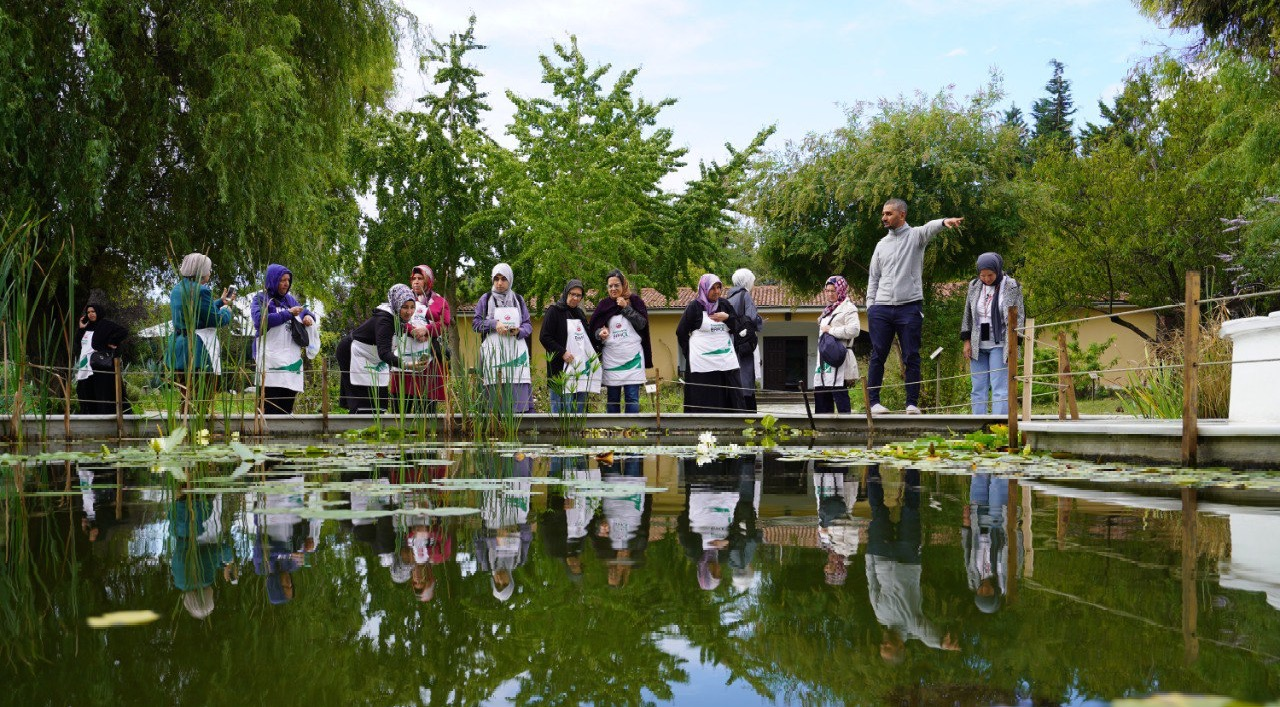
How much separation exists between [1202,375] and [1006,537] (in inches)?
237

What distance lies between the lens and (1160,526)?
124 inches

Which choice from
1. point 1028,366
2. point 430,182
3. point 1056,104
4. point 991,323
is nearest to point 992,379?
point 991,323

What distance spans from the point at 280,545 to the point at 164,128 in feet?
36.3

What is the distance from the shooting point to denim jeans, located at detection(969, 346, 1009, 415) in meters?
9.12

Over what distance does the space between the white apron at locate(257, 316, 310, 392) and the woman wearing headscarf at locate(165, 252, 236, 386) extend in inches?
19.3

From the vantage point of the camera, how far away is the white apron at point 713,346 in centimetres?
1026

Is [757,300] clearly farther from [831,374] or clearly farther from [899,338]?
[899,338]

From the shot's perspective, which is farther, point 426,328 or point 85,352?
point 85,352

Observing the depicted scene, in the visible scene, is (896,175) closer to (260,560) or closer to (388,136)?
(388,136)

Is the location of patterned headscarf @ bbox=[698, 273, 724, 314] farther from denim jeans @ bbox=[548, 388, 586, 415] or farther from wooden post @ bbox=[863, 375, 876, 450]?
wooden post @ bbox=[863, 375, 876, 450]

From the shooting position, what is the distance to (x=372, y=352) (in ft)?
32.2


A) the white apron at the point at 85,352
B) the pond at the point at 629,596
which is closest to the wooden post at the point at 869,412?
the pond at the point at 629,596

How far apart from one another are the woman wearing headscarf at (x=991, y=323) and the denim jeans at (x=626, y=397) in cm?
310

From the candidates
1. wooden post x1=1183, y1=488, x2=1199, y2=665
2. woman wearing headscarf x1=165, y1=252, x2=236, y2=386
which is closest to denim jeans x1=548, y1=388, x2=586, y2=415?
woman wearing headscarf x1=165, y1=252, x2=236, y2=386
